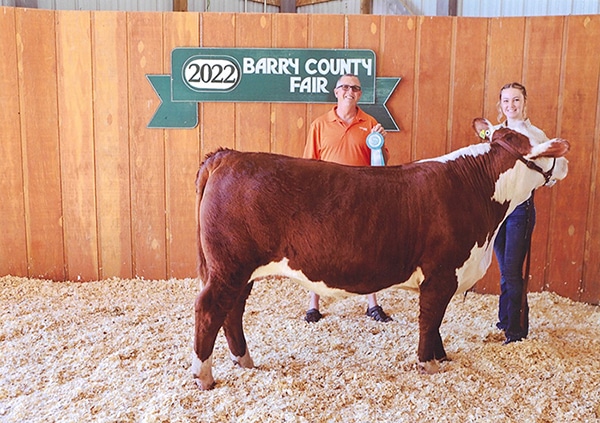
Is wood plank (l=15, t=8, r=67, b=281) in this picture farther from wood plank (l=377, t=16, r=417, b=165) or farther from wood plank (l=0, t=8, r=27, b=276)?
wood plank (l=377, t=16, r=417, b=165)

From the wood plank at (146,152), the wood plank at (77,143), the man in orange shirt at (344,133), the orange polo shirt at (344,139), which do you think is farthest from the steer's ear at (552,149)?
the wood plank at (77,143)

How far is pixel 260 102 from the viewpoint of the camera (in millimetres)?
3926

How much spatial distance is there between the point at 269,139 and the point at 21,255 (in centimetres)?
216

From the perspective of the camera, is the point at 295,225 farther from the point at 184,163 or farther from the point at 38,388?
the point at 184,163

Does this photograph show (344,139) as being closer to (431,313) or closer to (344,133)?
(344,133)

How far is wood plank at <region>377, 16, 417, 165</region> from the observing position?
3.85m

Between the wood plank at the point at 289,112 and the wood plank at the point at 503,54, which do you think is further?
the wood plank at the point at 289,112

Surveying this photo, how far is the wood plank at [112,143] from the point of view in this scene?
153 inches

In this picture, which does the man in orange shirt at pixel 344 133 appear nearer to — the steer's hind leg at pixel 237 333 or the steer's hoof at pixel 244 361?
the steer's hind leg at pixel 237 333

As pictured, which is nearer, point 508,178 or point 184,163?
point 508,178

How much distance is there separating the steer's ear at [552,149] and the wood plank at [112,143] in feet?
9.49

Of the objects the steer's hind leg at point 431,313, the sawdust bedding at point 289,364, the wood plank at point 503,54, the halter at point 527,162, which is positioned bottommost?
the sawdust bedding at point 289,364

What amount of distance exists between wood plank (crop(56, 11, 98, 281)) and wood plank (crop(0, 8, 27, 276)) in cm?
32

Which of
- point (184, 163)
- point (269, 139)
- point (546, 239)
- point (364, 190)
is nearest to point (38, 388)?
point (364, 190)
